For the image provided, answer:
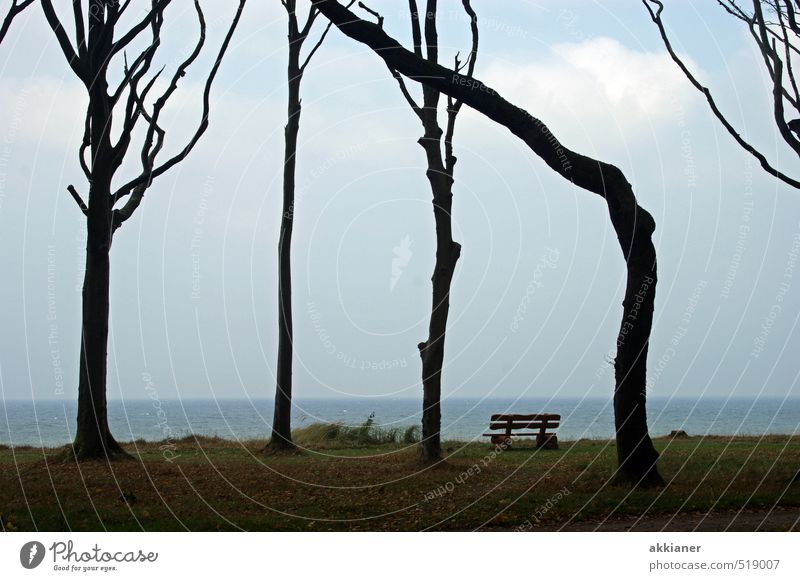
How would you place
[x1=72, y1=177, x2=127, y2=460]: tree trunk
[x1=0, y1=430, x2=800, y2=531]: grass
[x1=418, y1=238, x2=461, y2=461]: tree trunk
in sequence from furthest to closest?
[x1=418, y1=238, x2=461, y2=461]: tree trunk
[x1=72, y1=177, x2=127, y2=460]: tree trunk
[x1=0, y1=430, x2=800, y2=531]: grass

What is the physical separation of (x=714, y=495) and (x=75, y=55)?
12185mm

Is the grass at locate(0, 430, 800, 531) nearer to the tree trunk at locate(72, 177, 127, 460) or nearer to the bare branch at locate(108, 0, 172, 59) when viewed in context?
the tree trunk at locate(72, 177, 127, 460)

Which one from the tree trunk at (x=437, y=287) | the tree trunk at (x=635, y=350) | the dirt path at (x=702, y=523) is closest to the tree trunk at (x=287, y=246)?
the tree trunk at (x=437, y=287)

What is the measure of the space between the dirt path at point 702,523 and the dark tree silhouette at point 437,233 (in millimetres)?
4705

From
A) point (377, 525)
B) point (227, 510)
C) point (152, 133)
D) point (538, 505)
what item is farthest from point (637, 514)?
point (152, 133)

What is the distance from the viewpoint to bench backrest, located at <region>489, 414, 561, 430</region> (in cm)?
1850

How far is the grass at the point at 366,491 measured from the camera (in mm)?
10250

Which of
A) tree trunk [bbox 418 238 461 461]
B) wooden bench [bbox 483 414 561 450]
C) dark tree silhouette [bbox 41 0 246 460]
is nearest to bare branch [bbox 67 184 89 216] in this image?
dark tree silhouette [bbox 41 0 246 460]

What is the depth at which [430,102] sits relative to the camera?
51.0ft

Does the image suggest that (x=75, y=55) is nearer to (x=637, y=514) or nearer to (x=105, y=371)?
(x=105, y=371)

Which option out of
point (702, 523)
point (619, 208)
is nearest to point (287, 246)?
point (619, 208)

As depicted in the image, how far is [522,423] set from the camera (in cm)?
1888

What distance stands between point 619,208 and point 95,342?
27.7 feet

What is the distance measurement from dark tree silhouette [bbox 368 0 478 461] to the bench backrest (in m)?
3.85
